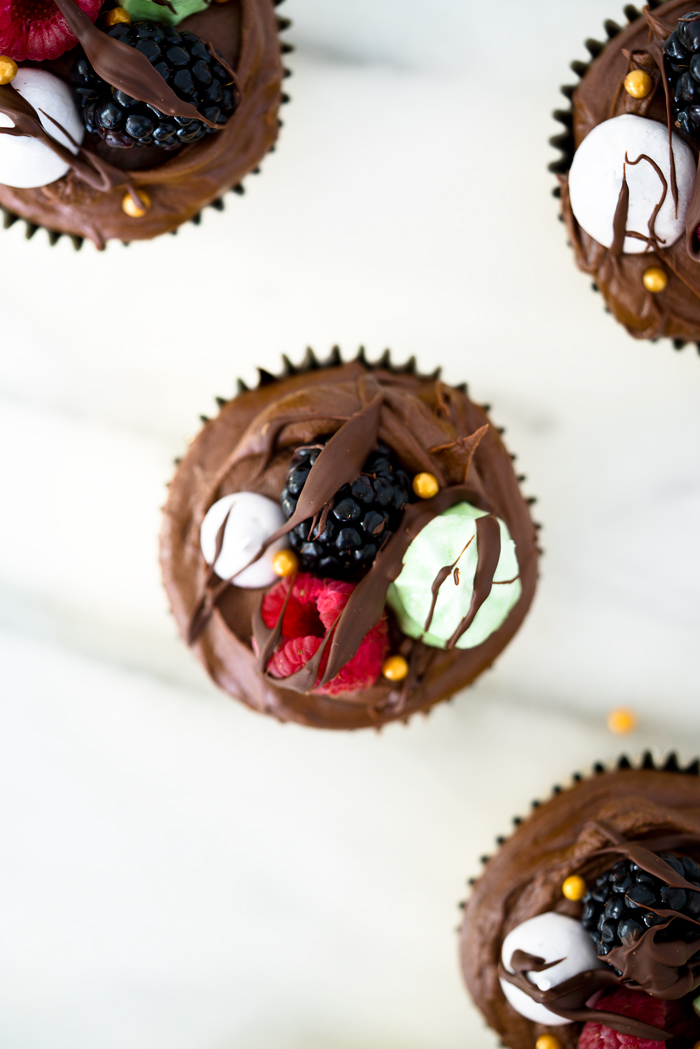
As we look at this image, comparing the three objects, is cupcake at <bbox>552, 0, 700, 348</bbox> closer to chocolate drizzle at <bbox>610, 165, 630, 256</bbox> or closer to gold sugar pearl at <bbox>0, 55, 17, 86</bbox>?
chocolate drizzle at <bbox>610, 165, 630, 256</bbox>

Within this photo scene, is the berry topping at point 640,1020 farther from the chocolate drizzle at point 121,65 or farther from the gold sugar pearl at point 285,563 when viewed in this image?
the chocolate drizzle at point 121,65

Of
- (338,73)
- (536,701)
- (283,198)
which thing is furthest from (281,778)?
(338,73)

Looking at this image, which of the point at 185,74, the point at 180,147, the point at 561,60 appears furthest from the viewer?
Result: the point at 561,60

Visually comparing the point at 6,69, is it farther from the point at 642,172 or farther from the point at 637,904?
the point at 637,904

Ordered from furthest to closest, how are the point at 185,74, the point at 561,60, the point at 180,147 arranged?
the point at 561,60 < the point at 180,147 < the point at 185,74

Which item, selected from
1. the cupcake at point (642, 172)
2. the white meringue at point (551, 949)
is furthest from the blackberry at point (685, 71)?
the white meringue at point (551, 949)

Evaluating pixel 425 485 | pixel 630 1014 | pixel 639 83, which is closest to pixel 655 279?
pixel 639 83

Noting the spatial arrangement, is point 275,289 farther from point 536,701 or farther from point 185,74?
point 536,701
